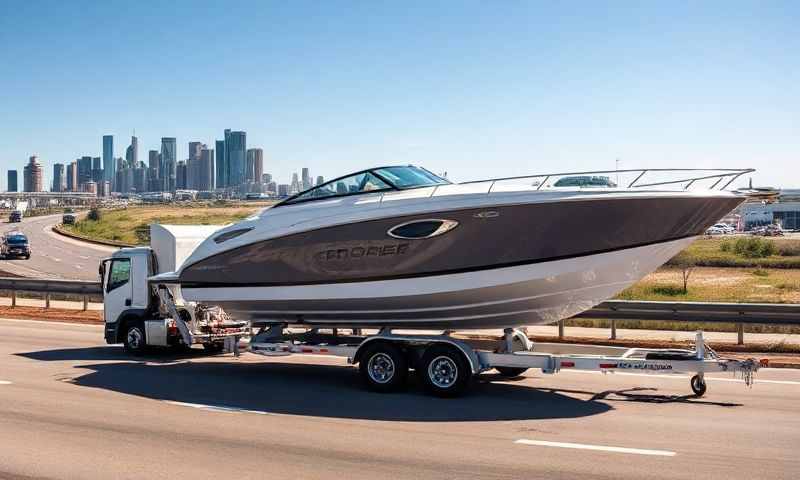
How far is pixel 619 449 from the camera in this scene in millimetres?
9320

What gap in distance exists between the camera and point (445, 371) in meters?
12.5

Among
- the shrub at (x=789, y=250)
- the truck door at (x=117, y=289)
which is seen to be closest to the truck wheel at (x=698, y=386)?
the truck door at (x=117, y=289)

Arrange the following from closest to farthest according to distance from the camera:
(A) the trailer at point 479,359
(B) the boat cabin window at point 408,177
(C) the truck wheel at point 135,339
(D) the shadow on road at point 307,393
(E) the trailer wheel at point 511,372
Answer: (D) the shadow on road at point 307,393, (A) the trailer at point 479,359, (B) the boat cabin window at point 408,177, (E) the trailer wheel at point 511,372, (C) the truck wheel at point 135,339

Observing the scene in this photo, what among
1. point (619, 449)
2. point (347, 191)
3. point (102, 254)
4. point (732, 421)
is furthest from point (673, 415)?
point (102, 254)

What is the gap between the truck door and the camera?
57.6ft

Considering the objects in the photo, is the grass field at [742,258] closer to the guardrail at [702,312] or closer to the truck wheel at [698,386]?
the guardrail at [702,312]

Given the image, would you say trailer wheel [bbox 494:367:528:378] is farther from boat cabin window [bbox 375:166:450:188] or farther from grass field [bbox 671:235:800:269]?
grass field [bbox 671:235:800:269]

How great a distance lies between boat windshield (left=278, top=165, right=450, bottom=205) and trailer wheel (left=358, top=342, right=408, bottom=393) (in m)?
2.50

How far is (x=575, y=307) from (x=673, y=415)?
2351 mm

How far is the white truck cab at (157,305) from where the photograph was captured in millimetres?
16781

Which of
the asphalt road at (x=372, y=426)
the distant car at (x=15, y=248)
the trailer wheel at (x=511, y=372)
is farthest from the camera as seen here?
the distant car at (x=15, y=248)

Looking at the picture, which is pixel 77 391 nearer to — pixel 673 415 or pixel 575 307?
pixel 575 307

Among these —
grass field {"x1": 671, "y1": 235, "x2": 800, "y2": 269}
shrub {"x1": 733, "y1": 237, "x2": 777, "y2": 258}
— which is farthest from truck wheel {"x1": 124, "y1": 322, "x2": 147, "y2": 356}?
shrub {"x1": 733, "y1": 237, "x2": 777, "y2": 258}

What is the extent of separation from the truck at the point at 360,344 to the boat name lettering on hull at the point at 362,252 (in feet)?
4.17
